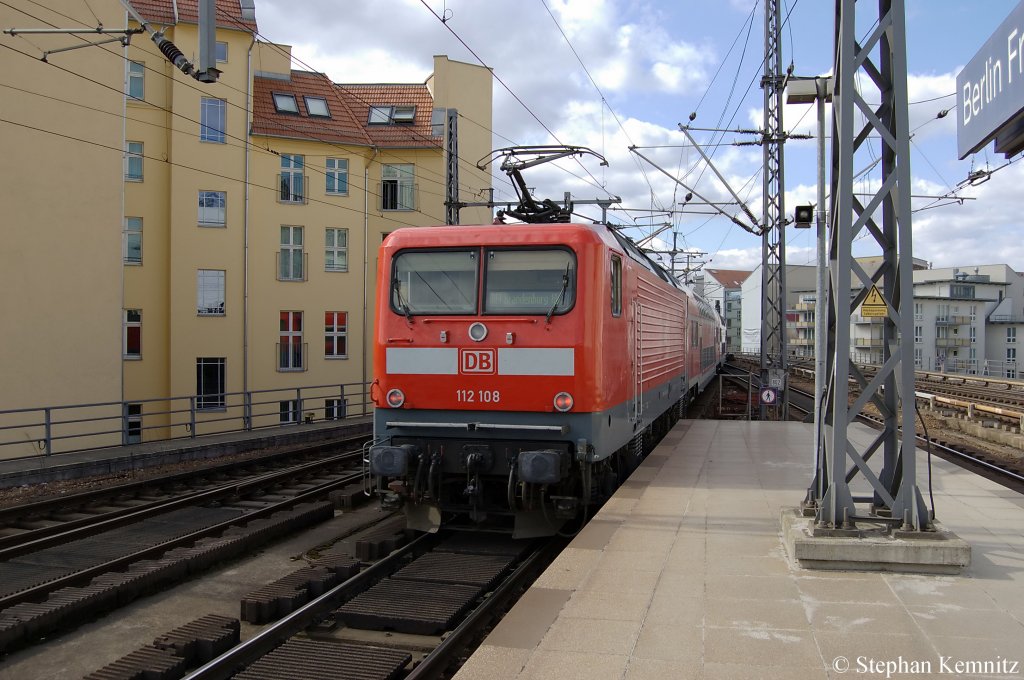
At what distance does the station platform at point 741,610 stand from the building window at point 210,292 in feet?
67.5

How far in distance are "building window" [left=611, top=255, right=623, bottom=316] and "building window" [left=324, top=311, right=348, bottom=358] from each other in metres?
19.9

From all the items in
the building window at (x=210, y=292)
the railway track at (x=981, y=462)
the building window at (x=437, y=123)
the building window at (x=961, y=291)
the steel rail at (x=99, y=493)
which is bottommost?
the railway track at (x=981, y=462)

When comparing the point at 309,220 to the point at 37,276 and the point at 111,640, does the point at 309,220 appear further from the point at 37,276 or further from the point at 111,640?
the point at 111,640

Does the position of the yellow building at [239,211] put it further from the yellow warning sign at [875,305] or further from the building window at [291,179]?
the yellow warning sign at [875,305]

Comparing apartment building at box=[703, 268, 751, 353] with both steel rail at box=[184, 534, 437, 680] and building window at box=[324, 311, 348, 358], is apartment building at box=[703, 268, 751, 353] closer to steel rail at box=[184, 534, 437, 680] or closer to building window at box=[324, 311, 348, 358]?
building window at box=[324, 311, 348, 358]

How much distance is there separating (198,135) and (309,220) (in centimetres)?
425

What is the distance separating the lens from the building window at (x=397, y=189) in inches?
1131

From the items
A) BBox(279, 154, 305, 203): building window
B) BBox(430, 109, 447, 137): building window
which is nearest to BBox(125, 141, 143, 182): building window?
BBox(279, 154, 305, 203): building window

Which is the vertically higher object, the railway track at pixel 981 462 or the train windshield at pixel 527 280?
the train windshield at pixel 527 280

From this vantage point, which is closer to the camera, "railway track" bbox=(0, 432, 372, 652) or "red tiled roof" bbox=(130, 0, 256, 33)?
"railway track" bbox=(0, 432, 372, 652)

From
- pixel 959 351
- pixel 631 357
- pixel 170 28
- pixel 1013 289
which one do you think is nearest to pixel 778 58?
pixel 631 357

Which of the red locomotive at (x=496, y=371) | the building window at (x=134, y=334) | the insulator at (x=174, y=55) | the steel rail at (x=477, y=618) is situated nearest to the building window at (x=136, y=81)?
the building window at (x=134, y=334)

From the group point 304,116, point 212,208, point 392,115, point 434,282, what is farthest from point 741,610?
point 392,115

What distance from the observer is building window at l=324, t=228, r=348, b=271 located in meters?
27.6
